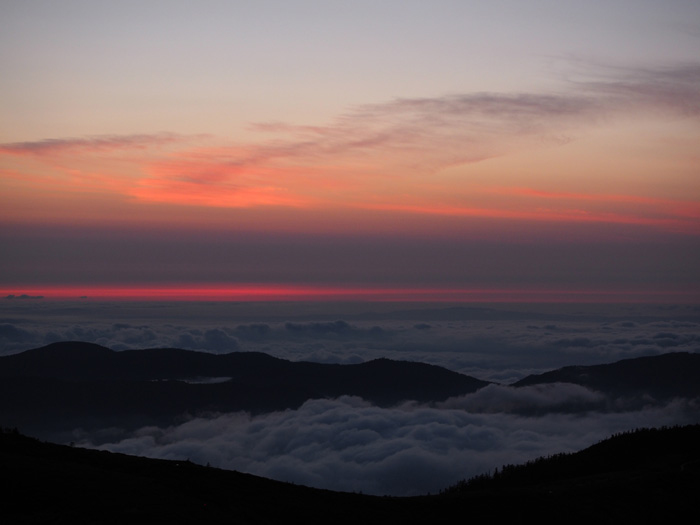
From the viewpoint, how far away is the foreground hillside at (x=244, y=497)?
2836cm

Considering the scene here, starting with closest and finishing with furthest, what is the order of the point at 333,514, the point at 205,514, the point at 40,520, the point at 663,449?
1. the point at 40,520
2. the point at 205,514
3. the point at 333,514
4. the point at 663,449

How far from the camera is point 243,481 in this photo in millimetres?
37250

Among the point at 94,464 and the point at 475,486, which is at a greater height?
the point at 94,464

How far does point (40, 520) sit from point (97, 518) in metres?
1.89

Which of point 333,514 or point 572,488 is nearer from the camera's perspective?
point 333,514

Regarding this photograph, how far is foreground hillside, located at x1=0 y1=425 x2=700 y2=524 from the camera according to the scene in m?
28.4

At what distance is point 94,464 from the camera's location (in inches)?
1423

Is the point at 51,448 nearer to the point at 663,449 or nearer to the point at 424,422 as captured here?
the point at 663,449

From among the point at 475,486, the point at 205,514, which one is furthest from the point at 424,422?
the point at 205,514

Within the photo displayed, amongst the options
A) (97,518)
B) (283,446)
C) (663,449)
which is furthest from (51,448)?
(283,446)

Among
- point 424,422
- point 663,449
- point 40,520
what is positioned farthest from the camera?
point 424,422

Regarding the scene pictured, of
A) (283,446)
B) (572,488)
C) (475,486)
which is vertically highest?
(572,488)

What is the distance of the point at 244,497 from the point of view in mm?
34312

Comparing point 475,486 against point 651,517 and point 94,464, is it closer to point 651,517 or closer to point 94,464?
point 651,517
